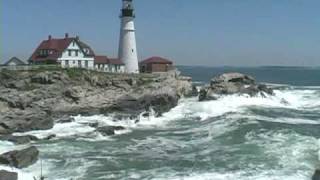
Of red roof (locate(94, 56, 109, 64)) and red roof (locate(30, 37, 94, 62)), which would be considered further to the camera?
red roof (locate(94, 56, 109, 64))

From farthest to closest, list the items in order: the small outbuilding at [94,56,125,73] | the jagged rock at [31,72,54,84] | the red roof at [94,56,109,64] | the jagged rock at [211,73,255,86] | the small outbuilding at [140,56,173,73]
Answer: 1. the small outbuilding at [140,56,173,73]
2. the red roof at [94,56,109,64]
3. the jagged rock at [211,73,255,86]
4. the small outbuilding at [94,56,125,73]
5. the jagged rock at [31,72,54,84]

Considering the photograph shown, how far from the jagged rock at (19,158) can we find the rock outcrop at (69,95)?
28.8ft

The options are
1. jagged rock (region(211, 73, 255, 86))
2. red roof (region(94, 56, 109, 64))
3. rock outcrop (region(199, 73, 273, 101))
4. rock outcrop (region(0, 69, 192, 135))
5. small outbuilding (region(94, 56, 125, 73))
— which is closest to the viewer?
rock outcrop (region(0, 69, 192, 135))

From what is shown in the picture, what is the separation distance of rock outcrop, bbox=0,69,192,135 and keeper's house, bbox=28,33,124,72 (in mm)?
6820

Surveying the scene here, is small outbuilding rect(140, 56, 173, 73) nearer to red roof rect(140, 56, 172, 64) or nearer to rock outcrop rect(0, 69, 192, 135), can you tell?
red roof rect(140, 56, 172, 64)

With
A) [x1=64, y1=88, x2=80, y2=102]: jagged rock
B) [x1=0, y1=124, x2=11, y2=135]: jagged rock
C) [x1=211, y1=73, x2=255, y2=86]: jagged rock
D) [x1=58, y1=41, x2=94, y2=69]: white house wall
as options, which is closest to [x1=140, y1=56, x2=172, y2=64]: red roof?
[x1=211, y1=73, x2=255, y2=86]: jagged rock

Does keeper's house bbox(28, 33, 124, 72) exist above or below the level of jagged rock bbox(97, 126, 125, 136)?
above

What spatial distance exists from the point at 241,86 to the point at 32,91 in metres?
21.7

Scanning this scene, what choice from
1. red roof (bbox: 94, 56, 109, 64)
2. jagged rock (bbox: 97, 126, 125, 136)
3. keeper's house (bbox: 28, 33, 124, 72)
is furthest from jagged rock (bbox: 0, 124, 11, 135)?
red roof (bbox: 94, 56, 109, 64)

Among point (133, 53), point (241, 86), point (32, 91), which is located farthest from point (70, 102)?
point (241, 86)

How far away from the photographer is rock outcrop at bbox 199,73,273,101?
1988 inches

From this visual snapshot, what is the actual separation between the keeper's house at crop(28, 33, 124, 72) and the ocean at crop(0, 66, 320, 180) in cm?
1218

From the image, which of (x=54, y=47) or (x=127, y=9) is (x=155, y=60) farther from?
(x=54, y=47)

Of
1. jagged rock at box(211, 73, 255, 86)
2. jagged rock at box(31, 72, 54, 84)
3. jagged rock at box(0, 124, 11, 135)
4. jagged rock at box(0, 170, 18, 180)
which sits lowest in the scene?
jagged rock at box(0, 170, 18, 180)
